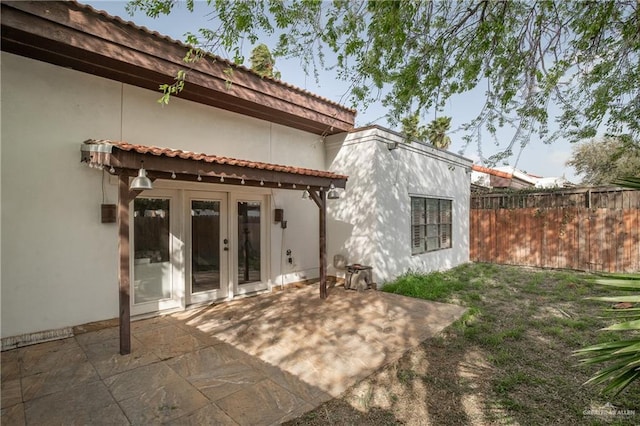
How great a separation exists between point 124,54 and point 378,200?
18.1 feet

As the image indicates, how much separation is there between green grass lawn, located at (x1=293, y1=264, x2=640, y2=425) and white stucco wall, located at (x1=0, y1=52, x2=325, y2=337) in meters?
4.00

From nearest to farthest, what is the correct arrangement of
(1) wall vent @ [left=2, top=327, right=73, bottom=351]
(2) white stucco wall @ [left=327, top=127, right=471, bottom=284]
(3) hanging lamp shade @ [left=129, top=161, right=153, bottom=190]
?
(3) hanging lamp shade @ [left=129, top=161, right=153, bottom=190]
(1) wall vent @ [left=2, top=327, right=73, bottom=351]
(2) white stucco wall @ [left=327, top=127, right=471, bottom=284]

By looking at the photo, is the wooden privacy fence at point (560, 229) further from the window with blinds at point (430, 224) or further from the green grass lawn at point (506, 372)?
the green grass lawn at point (506, 372)

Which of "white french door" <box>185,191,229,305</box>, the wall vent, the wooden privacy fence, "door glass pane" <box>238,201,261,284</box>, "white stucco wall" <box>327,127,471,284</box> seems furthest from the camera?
the wooden privacy fence

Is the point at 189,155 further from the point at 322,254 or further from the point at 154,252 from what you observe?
the point at 322,254

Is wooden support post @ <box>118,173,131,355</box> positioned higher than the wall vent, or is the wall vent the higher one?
wooden support post @ <box>118,173,131,355</box>

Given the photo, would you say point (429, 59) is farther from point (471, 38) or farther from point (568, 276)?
point (568, 276)

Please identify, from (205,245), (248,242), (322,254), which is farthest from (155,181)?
(322,254)

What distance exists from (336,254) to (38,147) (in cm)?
602

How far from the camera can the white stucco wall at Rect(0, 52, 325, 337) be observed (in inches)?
159

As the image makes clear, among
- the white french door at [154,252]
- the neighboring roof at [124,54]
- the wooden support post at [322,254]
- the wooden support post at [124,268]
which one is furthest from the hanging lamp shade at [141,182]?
the wooden support post at [322,254]

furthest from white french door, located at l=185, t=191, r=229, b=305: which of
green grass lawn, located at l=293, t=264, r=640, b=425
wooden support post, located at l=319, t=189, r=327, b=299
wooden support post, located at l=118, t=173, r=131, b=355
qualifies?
green grass lawn, located at l=293, t=264, r=640, b=425

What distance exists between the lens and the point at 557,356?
394 centimetres

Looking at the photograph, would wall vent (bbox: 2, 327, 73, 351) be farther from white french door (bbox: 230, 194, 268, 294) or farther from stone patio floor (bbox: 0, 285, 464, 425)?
white french door (bbox: 230, 194, 268, 294)
